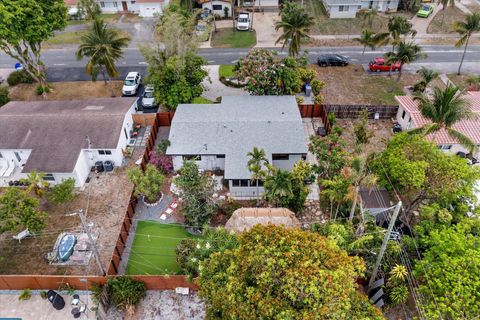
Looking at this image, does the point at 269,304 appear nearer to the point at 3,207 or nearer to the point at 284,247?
the point at 284,247

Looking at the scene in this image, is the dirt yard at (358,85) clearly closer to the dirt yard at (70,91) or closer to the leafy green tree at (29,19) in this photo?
the dirt yard at (70,91)

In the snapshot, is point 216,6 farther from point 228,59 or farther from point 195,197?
point 195,197

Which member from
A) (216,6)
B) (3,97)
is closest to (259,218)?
(3,97)

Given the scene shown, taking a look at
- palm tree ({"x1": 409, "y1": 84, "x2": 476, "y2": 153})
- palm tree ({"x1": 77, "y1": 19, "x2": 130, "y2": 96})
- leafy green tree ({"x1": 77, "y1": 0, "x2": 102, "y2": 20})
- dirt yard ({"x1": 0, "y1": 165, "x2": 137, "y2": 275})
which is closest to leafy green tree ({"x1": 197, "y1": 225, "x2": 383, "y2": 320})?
dirt yard ({"x1": 0, "y1": 165, "x2": 137, "y2": 275})

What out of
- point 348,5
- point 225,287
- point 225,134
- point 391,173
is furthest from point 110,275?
point 348,5

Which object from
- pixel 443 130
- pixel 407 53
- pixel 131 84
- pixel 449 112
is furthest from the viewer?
pixel 131 84

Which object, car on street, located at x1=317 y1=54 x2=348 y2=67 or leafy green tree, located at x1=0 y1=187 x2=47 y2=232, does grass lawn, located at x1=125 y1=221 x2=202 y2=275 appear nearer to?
leafy green tree, located at x1=0 y1=187 x2=47 y2=232
